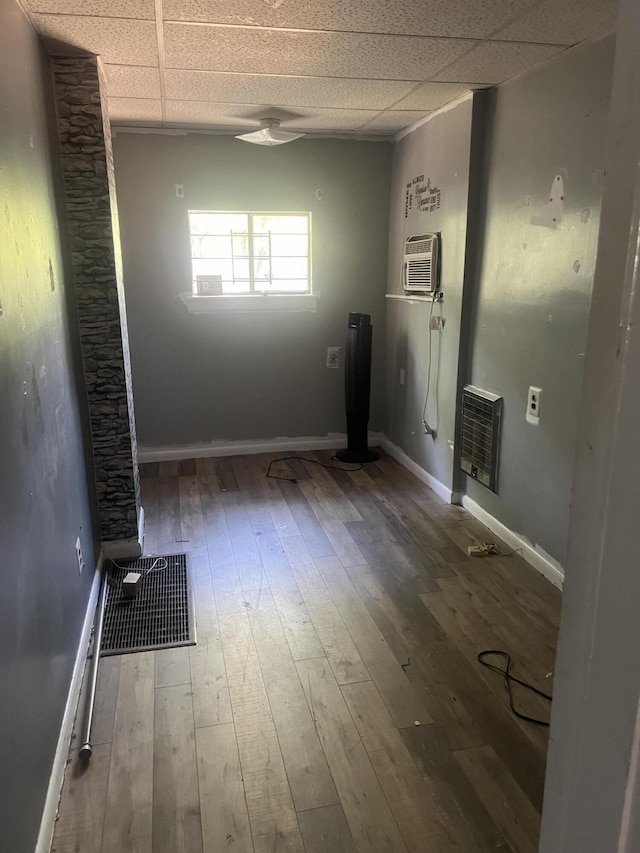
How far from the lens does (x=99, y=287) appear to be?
2684mm

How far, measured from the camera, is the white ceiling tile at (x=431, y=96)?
119 inches

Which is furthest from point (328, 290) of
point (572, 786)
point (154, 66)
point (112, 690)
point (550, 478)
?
point (572, 786)

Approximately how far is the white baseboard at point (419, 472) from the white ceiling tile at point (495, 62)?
7.22 ft

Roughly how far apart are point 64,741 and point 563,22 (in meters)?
2.91

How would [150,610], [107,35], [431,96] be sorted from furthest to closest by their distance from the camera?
[431,96], [150,610], [107,35]

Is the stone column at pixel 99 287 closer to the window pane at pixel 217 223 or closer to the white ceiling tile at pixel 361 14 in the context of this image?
the white ceiling tile at pixel 361 14

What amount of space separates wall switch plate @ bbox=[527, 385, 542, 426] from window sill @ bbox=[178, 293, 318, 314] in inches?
81.7

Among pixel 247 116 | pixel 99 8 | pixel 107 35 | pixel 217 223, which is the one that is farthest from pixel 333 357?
pixel 99 8

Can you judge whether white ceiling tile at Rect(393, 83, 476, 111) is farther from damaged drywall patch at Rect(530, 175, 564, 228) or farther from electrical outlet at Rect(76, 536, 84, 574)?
electrical outlet at Rect(76, 536, 84, 574)

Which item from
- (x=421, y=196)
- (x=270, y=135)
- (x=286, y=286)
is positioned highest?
(x=270, y=135)

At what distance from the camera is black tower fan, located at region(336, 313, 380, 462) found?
169 inches

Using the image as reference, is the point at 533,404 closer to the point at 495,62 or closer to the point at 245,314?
the point at 495,62

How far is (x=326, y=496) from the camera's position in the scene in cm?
386

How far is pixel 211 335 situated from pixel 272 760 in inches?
123
